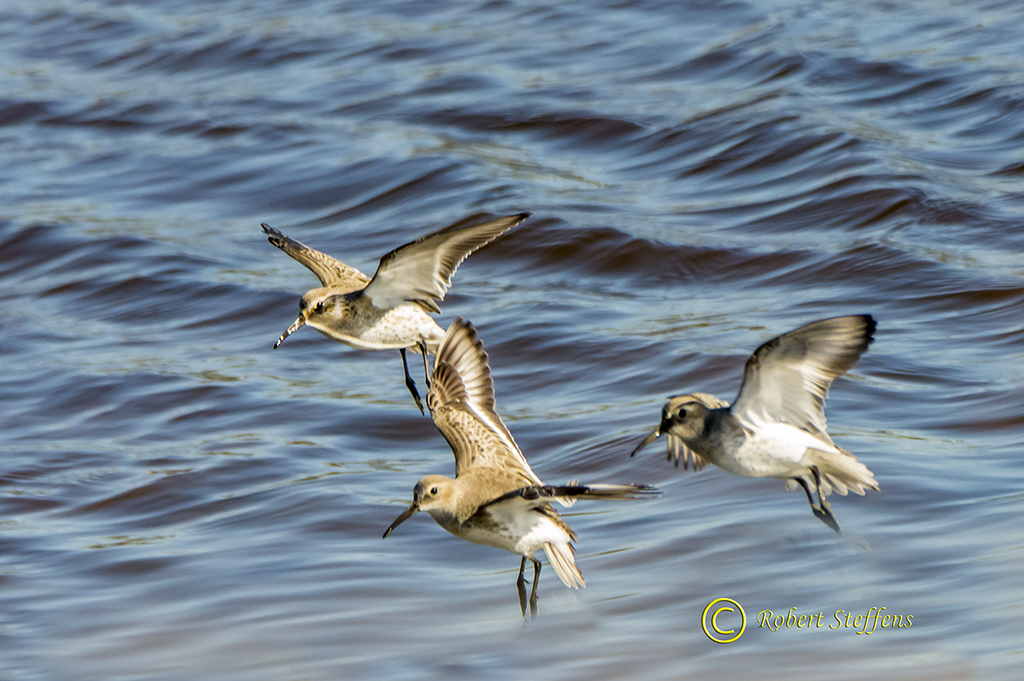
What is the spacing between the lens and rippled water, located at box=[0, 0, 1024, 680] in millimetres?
6457

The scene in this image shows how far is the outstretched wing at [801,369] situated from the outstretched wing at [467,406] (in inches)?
41.0

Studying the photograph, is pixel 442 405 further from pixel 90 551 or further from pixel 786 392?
pixel 90 551

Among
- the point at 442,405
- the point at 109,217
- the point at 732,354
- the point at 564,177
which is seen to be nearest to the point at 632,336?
the point at 732,354

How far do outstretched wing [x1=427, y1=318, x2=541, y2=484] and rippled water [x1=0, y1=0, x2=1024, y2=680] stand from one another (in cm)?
98

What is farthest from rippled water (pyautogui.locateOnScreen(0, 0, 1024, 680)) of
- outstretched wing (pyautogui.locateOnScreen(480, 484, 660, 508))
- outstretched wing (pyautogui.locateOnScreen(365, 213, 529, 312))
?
outstretched wing (pyautogui.locateOnScreen(480, 484, 660, 508))

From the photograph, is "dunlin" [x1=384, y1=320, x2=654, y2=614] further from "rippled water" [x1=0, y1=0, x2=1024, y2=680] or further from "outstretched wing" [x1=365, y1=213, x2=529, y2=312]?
"rippled water" [x1=0, y1=0, x2=1024, y2=680]

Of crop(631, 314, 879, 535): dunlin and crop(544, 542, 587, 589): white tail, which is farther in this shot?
crop(544, 542, 587, 589): white tail

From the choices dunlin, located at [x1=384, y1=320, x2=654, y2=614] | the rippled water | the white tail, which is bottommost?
the rippled water

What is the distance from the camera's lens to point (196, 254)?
12906 millimetres

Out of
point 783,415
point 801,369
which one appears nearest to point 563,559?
point 783,415

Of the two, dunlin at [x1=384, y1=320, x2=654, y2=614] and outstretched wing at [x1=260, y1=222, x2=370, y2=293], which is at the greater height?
outstretched wing at [x1=260, y1=222, x2=370, y2=293]

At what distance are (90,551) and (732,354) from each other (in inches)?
167

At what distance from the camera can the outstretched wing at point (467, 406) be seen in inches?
226

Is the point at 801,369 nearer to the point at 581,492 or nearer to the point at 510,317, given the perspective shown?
the point at 581,492
